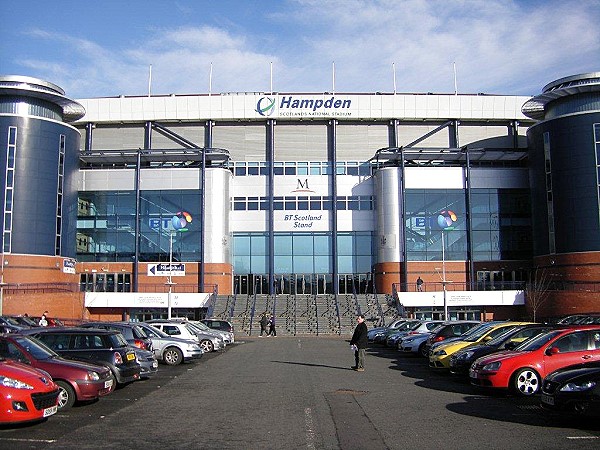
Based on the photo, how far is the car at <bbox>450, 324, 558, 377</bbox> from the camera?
16812 mm

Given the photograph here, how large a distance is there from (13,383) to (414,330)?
70.4ft

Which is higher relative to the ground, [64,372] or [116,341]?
[116,341]

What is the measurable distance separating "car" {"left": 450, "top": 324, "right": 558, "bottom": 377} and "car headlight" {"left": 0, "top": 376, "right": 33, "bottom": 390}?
35.2 feet

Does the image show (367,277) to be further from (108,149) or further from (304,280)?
(108,149)

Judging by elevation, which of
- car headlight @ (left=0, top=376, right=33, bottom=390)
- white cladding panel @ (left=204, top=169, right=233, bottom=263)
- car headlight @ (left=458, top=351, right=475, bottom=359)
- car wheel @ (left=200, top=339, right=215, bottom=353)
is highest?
white cladding panel @ (left=204, top=169, right=233, bottom=263)

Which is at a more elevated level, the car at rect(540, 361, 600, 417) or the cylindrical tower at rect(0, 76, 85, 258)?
the cylindrical tower at rect(0, 76, 85, 258)

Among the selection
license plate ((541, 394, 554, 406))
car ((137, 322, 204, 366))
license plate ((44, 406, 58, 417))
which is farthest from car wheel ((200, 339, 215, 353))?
license plate ((541, 394, 554, 406))

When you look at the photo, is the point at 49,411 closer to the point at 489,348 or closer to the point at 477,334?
the point at 489,348

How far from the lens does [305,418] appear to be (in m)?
11.6

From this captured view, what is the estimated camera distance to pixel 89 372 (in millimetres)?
12586

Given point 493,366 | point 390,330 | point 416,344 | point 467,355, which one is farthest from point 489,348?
point 390,330

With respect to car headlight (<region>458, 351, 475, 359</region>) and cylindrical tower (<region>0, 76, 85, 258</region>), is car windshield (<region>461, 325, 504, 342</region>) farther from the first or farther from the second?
cylindrical tower (<region>0, 76, 85, 258</region>)

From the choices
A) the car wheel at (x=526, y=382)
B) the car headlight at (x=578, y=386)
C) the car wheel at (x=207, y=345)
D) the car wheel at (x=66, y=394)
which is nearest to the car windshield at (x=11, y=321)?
the car wheel at (x=207, y=345)

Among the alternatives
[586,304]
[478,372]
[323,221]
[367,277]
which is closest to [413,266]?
[367,277]
